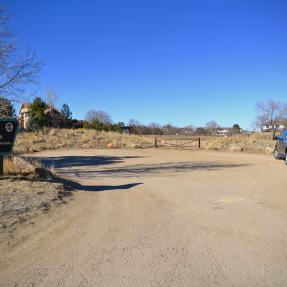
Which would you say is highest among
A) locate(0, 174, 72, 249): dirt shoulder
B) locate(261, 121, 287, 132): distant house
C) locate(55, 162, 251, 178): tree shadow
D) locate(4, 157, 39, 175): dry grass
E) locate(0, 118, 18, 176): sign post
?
locate(261, 121, 287, 132): distant house

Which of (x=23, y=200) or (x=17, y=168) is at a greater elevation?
(x=17, y=168)

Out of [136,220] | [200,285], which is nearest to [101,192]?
[136,220]

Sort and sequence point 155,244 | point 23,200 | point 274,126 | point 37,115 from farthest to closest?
point 274,126
point 37,115
point 23,200
point 155,244

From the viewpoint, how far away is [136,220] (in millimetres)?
6824

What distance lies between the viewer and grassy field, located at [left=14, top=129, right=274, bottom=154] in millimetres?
31891

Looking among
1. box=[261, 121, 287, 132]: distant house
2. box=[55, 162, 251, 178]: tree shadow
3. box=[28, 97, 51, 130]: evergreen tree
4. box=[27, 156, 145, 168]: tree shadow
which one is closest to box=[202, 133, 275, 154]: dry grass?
box=[27, 156, 145, 168]: tree shadow

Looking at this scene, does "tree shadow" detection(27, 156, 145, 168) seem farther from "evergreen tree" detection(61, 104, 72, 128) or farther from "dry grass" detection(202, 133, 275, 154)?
"evergreen tree" detection(61, 104, 72, 128)

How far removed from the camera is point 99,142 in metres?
39.2

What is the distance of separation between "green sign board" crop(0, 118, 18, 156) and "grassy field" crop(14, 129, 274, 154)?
68.5 feet

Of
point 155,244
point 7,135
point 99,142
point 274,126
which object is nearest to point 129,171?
point 7,135

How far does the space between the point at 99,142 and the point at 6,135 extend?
2928cm

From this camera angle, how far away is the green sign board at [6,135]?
986 cm

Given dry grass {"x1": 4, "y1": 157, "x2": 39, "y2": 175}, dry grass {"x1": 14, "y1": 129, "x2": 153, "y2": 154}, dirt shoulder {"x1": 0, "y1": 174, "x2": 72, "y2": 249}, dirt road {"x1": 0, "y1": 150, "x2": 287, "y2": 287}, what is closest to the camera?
dirt road {"x1": 0, "y1": 150, "x2": 287, "y2": 287}

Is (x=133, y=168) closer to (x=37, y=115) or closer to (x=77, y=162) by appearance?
(x=77, y=162)
